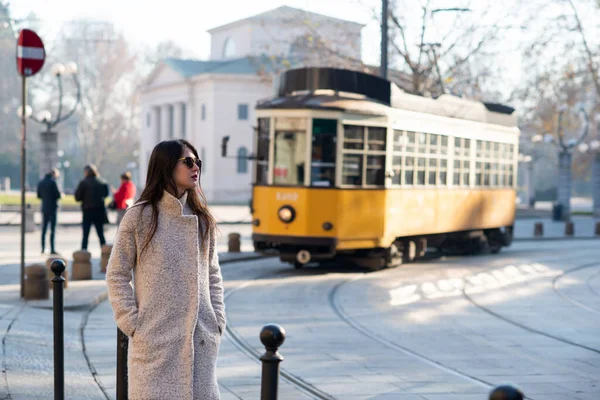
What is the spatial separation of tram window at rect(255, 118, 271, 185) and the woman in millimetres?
12102

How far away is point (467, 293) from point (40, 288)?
19.7 feet

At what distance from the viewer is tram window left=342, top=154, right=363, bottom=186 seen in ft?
53.4

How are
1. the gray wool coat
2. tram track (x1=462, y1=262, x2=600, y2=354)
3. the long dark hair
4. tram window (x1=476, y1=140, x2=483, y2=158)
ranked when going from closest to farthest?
the gray wool coat
the long dark hair
tram track (x1=462, y1=262, x2=600, y2=354)
tram window (x1=476, y1=140, x2=483, y2=158)

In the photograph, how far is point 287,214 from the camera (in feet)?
53.2

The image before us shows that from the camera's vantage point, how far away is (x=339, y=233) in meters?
16.1

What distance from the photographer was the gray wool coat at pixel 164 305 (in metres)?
4.25

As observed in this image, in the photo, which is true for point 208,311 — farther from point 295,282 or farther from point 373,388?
point 295,282

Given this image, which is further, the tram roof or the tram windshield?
the tram roof

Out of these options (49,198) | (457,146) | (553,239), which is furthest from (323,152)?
(553,239)

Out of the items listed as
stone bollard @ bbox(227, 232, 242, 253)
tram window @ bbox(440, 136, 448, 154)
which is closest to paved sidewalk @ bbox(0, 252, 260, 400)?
stone bollard @ bbox(227, 232, 242, 253)

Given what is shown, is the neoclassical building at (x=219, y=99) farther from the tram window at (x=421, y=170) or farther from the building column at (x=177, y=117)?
the tram window at (x=421, y=170)

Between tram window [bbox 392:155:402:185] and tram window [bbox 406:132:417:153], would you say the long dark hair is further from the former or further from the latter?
tram window [bbox 406:132:417:153]

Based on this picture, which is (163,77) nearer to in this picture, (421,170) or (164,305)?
(421,170)

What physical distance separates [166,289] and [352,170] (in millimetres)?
12162
